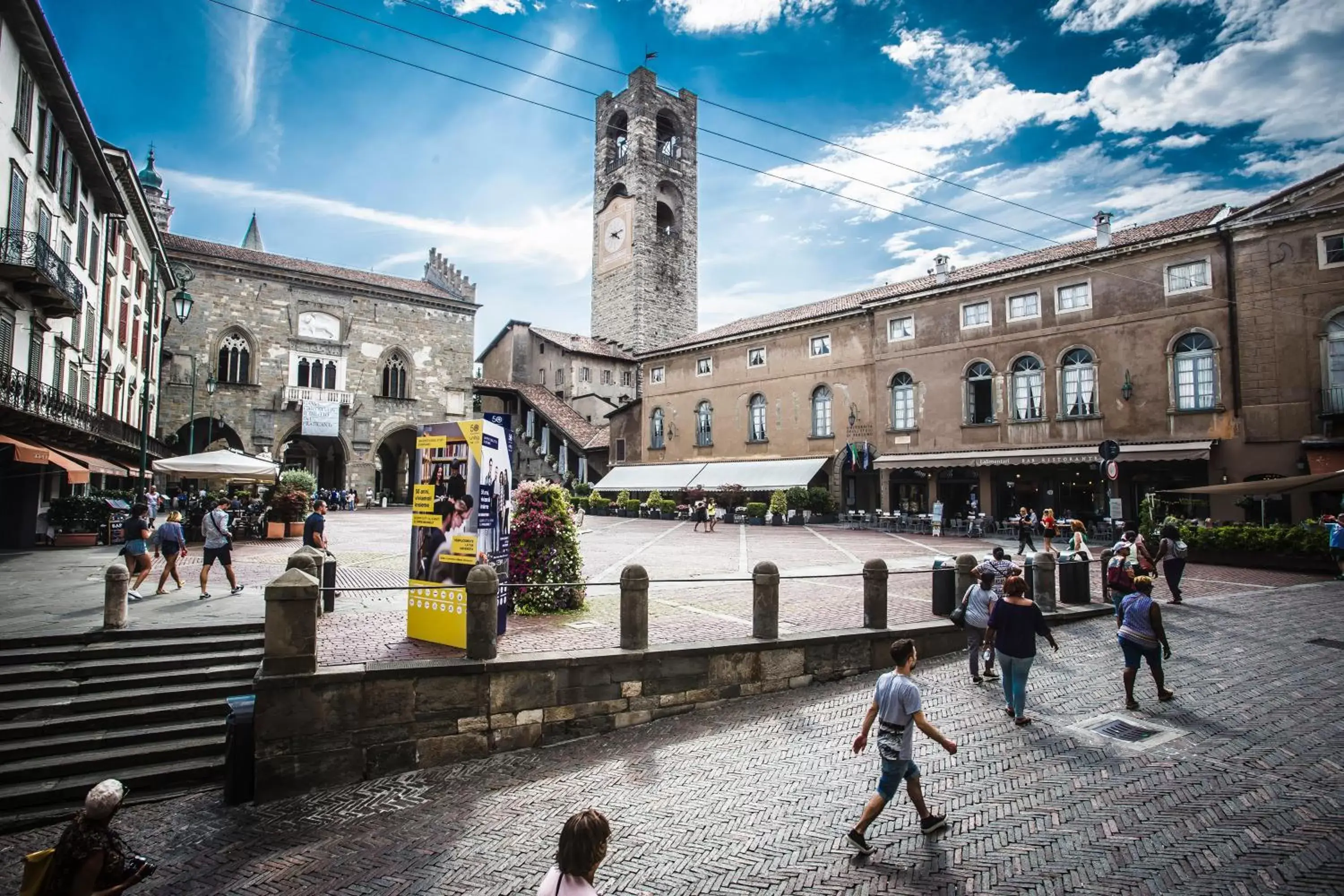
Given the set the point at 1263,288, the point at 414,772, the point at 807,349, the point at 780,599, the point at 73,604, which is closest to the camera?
the point at 414,772

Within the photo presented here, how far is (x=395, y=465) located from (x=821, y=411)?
101 ft

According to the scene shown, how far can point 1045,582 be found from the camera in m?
11.1

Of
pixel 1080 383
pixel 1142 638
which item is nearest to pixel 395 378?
pixel 1080 383

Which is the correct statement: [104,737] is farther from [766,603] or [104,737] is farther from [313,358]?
[313,358]

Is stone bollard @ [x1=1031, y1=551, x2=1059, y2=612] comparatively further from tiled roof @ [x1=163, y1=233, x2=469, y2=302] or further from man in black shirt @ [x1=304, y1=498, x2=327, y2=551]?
tiled roof @ [x1=163, y1=233, x2=469, y2=302]

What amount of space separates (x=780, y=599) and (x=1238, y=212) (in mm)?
19828

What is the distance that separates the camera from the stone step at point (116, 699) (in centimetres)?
678

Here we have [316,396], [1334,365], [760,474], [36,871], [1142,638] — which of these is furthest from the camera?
[316,396]

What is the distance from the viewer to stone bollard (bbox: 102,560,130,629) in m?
7.90

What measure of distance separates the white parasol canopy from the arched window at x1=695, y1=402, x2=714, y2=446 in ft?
71.1

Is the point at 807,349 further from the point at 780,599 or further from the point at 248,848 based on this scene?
the point at 248,848

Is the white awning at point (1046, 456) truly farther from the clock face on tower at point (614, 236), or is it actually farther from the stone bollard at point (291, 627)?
the clock face on tower at point (614, 236)

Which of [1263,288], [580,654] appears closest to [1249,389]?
[1263,288]

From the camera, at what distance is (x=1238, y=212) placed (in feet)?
66.1
